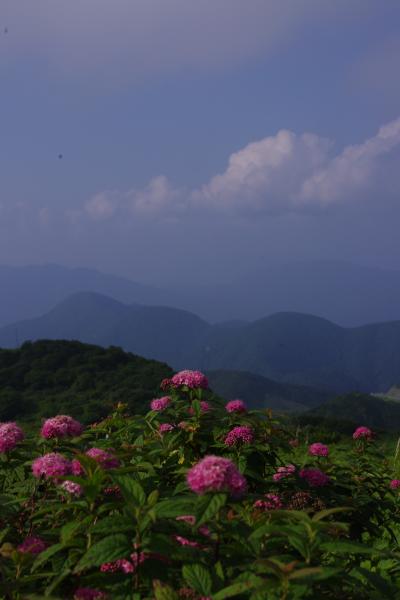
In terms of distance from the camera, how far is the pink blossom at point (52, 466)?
3502mm

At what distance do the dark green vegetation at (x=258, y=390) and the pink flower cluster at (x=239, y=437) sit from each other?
138 metres

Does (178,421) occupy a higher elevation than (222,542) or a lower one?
higher

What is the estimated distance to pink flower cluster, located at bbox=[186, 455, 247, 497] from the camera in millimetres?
2711

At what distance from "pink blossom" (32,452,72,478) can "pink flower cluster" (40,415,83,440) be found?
0.98 metres

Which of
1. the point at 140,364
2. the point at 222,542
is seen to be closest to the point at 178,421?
the point at 222,542

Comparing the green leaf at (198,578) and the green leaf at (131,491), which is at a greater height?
the green leaf at (131,491)

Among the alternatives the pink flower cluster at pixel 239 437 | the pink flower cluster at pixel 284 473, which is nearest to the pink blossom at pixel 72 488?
the pink flower cluster at pixel 239 437

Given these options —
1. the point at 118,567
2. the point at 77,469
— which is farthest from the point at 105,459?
the point at 118,567

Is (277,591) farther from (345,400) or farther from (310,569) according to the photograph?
(345,400)

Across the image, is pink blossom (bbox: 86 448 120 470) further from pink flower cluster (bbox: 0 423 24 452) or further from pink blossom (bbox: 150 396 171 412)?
pink blossom (bbox: 150 396 171 412)

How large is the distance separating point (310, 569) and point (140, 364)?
40.8 meters

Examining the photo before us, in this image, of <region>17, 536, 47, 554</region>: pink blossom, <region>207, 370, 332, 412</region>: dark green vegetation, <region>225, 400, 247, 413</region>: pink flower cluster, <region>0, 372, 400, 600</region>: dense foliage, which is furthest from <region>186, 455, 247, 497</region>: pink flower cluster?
<region>207, 370, 332, 412</region>: dark green vegetation

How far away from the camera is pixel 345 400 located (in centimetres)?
6425

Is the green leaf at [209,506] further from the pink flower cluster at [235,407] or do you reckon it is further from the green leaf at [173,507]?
the pink flower cluster at [235,407]
